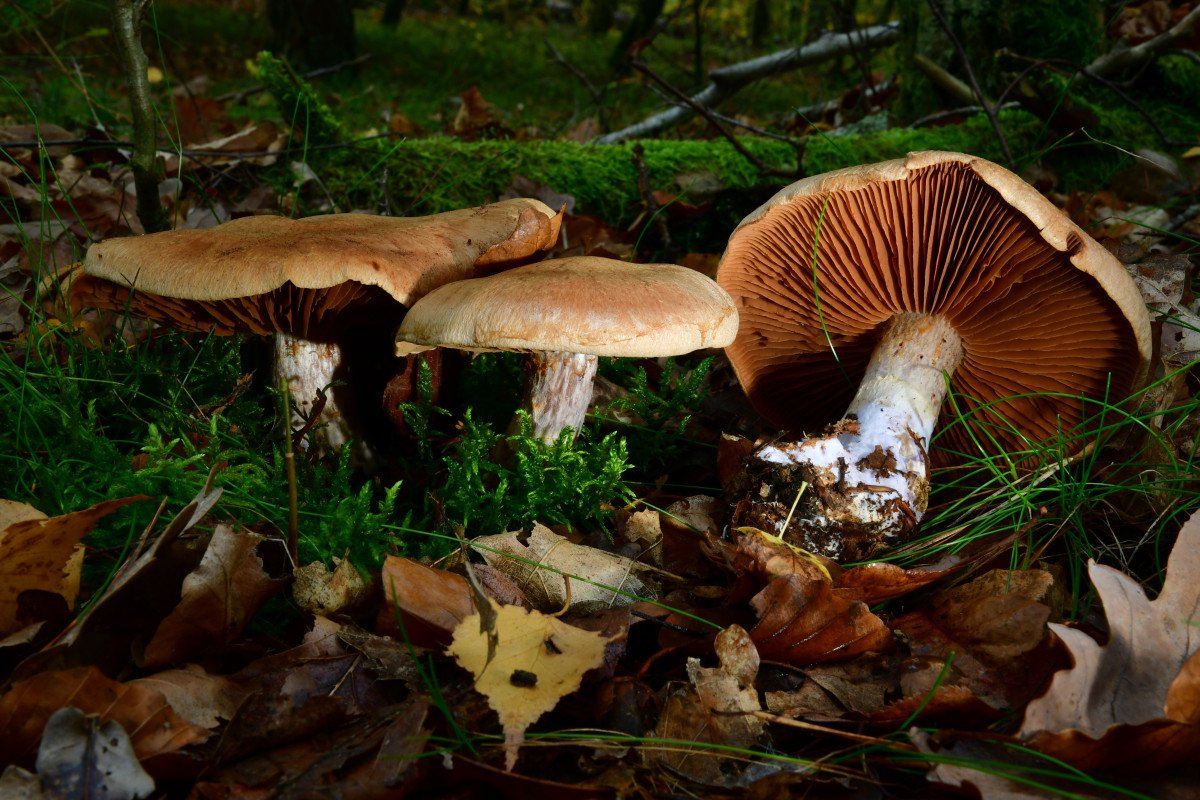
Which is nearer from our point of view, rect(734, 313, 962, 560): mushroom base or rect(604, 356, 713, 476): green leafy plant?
rect(734, 313, 962, 560): mushroom base

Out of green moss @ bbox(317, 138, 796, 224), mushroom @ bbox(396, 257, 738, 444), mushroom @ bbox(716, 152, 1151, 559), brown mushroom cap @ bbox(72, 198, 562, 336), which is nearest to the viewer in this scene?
mushroom @ bbox(396, 257, 738, 444)

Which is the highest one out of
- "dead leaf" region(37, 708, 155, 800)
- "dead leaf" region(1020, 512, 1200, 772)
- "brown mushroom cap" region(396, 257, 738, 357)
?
"brown mushroom cap" region(396, 257, 738, 357)

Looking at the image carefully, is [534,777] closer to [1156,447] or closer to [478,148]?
[1156,447]

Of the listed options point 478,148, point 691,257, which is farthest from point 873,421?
point 478,148

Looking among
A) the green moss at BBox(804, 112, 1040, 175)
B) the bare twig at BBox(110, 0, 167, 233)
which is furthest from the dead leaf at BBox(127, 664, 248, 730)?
the green moss at BBox(804, 112, 1040, 175)

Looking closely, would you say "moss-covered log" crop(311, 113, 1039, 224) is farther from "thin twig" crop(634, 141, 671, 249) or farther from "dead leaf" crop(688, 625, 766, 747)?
"dead leaf" crop(688, 625, 766, 747)

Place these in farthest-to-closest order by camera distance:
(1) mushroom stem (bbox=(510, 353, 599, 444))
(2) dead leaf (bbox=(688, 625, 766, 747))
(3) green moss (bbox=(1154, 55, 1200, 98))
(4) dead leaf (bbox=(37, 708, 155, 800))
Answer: (3) green moss (bbox=(1154, 55, 1200, 98)) → (1) mushroom stem (bbox=(510, 353, 599, 444)) → (2) dead leaf (bbox=(688, 625, 766, 747)) → (4) dead leaf (bbox=(37, 708, 155, 800))

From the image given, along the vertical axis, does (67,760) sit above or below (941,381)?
below
